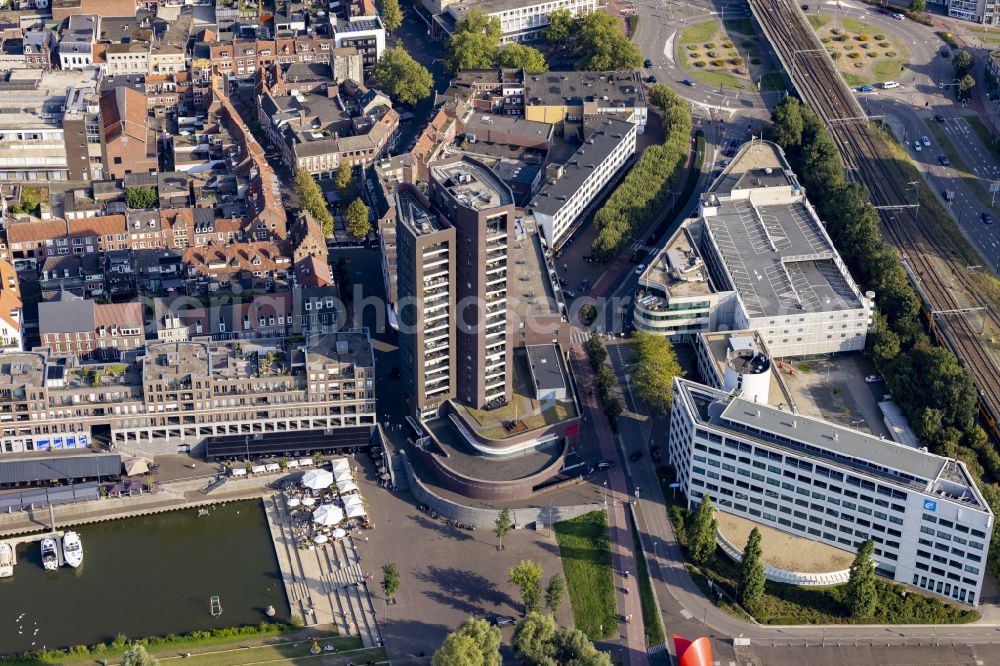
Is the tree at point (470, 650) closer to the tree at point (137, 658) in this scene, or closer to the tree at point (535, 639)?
the tree at point (535, 639)

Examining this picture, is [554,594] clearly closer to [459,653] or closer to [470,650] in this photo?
[470,650]

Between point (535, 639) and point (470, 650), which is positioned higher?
point (470, 650)

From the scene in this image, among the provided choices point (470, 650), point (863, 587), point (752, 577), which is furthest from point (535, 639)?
point (863, 587)

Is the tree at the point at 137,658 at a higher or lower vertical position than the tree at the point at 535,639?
lower

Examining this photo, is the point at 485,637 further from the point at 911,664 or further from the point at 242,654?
the point at 911,664

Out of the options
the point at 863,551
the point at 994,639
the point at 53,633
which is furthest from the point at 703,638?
the point at 53,633

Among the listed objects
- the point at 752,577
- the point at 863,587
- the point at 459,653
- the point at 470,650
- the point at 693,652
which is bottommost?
the point at 693,652

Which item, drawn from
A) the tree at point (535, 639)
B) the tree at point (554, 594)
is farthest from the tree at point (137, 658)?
the tree at point (554, 594)
